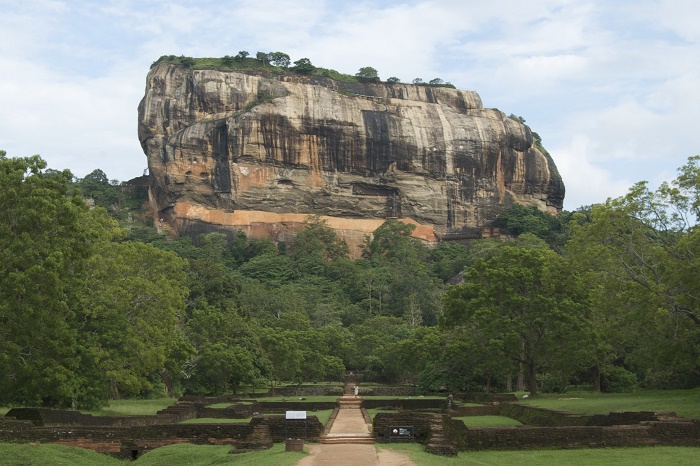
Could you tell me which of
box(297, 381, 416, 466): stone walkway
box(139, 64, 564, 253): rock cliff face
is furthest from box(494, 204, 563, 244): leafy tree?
box(297, 381, 416, 466): stone walkway

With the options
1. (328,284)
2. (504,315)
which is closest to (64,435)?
(504,315)

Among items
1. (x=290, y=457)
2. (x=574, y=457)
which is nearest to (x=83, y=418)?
(x=290, y=457)

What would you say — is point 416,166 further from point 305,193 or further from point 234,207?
point 234,207

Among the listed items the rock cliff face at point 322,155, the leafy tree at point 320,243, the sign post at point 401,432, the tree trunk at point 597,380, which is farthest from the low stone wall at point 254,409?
the rock cliff face at point 322,155

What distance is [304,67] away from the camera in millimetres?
115125

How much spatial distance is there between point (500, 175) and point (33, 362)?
96947 mm

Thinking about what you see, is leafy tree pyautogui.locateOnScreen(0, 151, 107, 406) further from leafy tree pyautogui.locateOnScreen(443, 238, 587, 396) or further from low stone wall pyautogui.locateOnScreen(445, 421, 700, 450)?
leafy tree pyautogui.locateOnScreen(443, 238, 587, 396)

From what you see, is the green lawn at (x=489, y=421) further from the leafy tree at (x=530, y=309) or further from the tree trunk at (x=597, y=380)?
the tree trunk at (x=597, y=380)

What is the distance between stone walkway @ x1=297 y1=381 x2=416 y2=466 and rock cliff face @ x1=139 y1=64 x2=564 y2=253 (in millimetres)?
82797

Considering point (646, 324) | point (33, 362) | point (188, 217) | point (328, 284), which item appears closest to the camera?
point (33, 362)

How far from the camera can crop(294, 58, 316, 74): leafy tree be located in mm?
115225

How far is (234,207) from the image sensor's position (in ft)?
357

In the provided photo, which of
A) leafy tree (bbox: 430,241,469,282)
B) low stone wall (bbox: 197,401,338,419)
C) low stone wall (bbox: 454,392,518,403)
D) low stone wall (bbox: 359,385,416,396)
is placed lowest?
low stone wall (bbox: 359,385,416,396)

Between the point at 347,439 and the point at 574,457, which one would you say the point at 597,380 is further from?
the point at 574,457
